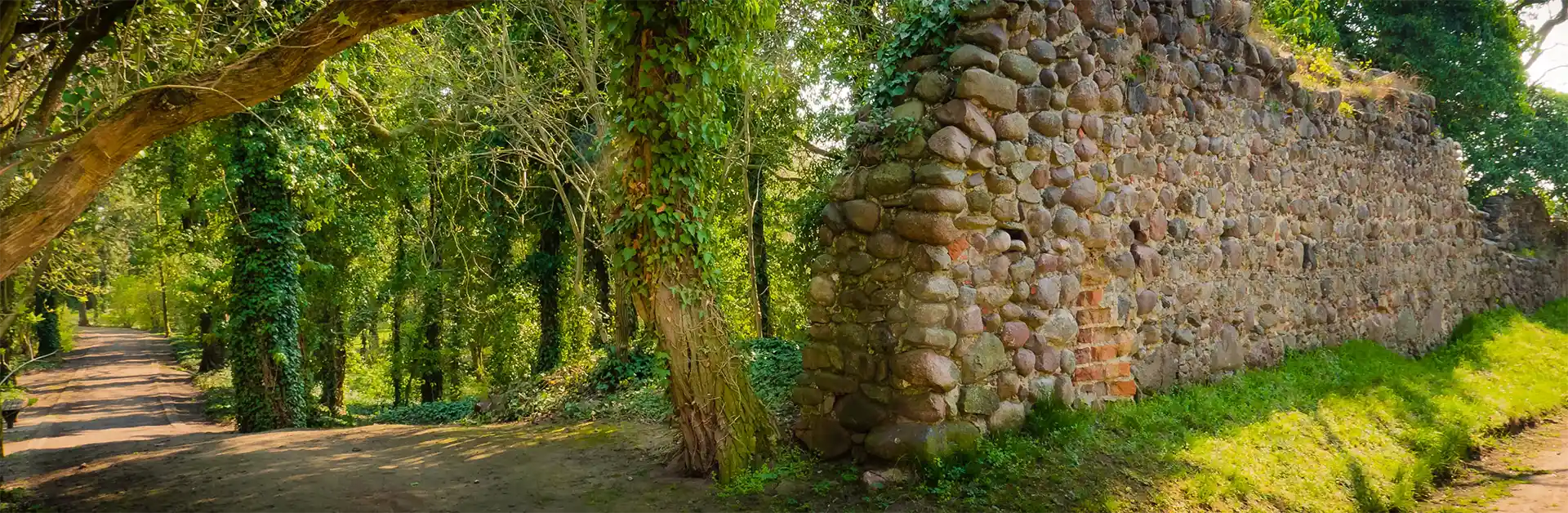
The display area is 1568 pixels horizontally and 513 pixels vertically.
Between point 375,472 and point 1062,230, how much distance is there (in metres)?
5.37

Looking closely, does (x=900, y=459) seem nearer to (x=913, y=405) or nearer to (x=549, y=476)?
(x=913, y=405)

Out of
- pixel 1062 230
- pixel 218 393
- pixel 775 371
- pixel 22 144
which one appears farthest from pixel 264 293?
pixel 1062 230

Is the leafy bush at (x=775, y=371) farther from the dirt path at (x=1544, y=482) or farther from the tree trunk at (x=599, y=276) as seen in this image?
the dirt path at (x=1544, y=482)

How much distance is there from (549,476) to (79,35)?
3.84 m

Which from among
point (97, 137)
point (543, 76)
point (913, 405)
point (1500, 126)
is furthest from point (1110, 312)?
point (1500, 126)

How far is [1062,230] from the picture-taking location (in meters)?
5.71

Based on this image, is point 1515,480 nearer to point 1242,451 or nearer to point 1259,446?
point 1259,446

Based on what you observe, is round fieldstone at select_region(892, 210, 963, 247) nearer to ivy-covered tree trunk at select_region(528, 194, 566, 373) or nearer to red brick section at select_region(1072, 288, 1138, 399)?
red brick section at select_region(1072, 288, 1138, 399)

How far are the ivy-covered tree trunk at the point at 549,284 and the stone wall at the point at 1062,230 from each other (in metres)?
9.74

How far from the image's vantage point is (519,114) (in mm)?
10336

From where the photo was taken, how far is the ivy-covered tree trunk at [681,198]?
17.1 ft

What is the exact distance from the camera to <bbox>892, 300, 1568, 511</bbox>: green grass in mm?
4820

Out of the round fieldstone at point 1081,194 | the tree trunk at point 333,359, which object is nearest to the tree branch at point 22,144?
the round fieldstone at point 1081,194

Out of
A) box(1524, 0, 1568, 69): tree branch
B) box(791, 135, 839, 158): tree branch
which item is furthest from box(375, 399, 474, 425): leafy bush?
box(1524, 0, 1568, 69): tree branch
